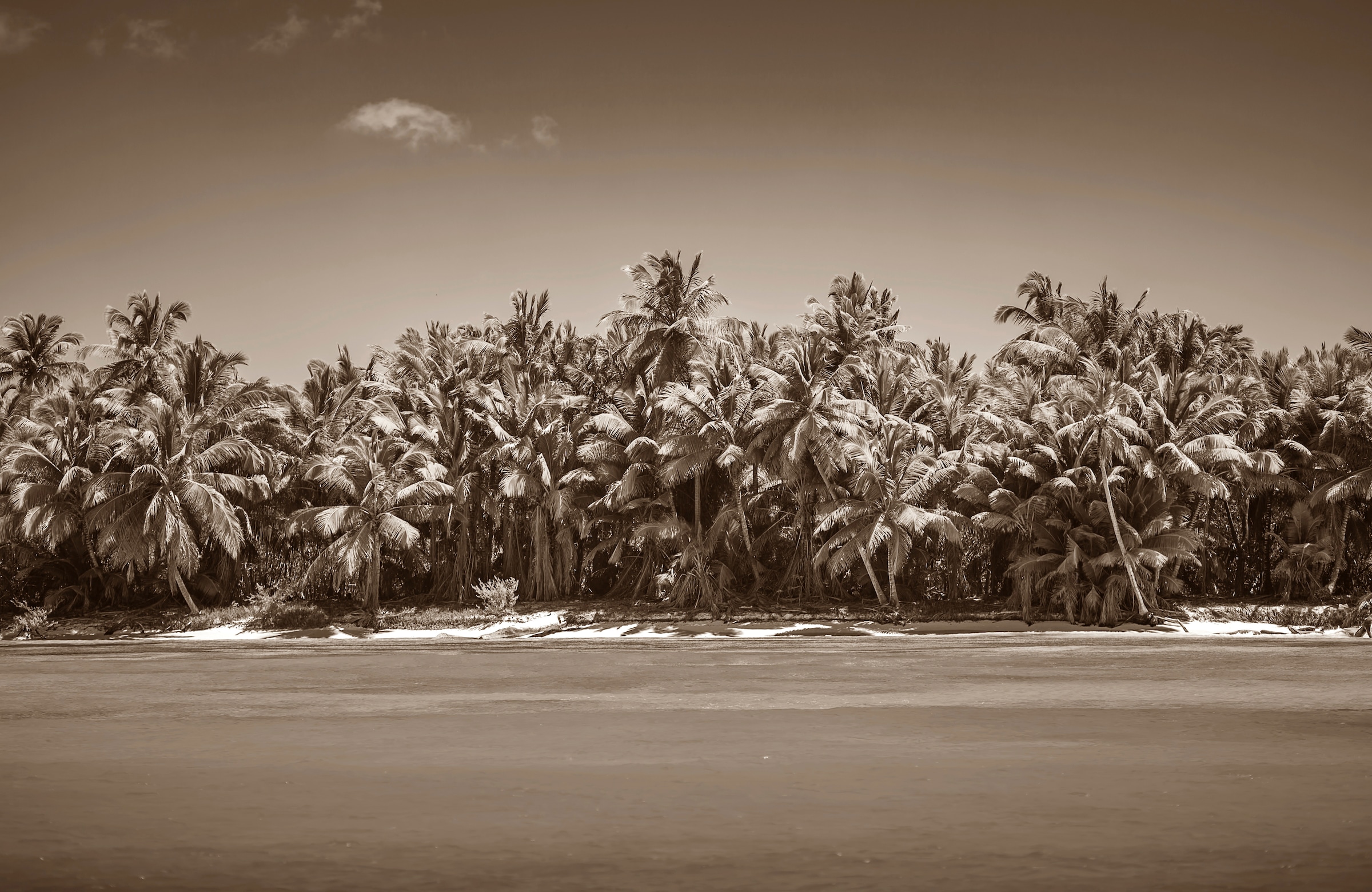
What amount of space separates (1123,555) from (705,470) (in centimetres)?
1472

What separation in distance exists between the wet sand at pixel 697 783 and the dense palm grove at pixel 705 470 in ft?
61.2

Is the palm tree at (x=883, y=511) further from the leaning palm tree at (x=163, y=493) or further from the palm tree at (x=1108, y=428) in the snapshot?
the leaning palm tree at (x=163, y=493)

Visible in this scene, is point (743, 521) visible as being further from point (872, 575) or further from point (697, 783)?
point (697, 783)

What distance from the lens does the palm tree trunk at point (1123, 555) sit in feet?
126

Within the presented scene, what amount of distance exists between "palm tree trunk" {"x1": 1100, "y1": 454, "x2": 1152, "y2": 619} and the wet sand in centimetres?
1581

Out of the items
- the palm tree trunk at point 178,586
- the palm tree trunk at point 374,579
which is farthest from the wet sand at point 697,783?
the palm tree trunk at point 178,586

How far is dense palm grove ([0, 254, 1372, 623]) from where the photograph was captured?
135 ft

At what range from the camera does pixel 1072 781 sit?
11133 mm

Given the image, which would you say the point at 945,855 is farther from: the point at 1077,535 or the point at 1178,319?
the point at 1178,319

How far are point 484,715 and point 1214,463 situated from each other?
33037 mm

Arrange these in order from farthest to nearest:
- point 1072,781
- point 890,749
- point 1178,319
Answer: point 1178,319 < point 890,749 < point 1072,781

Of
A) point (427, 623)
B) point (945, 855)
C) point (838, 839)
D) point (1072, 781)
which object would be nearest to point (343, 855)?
point (838, 839)

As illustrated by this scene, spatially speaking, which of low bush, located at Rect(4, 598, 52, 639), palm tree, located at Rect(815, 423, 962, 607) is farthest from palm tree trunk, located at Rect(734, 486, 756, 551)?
low bush, located at Rect(4, 598, 52, 639)

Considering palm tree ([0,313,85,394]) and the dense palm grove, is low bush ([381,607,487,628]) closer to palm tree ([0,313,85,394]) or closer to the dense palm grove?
the dense palm grove
